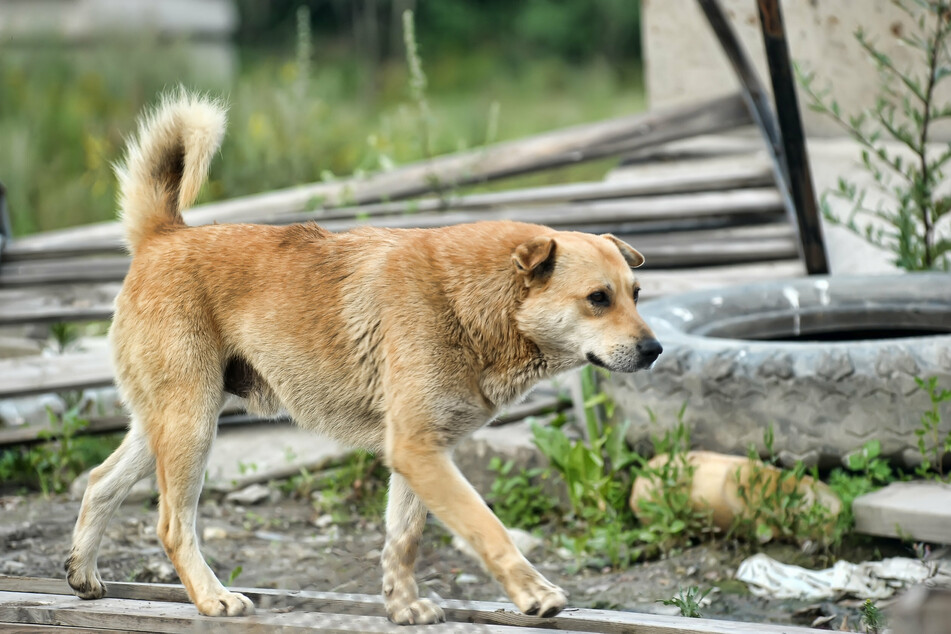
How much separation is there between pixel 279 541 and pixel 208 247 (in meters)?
1.93

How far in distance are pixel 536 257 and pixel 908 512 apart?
1.94m

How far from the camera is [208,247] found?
136 inches

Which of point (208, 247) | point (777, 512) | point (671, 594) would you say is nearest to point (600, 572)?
point (671, 594)

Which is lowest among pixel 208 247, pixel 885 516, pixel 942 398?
pixel 885 516

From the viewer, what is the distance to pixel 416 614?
3.20 m

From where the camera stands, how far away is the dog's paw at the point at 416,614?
10.4ft

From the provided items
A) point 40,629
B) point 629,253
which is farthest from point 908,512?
point 40,629

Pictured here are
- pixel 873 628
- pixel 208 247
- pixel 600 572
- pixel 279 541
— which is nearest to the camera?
pixel 873 628

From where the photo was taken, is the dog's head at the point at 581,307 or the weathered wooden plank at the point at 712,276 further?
the weathered wooden plank at the point at 712,276

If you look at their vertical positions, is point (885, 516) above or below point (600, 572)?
above

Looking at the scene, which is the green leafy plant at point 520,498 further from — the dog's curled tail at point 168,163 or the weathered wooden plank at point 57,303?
the weathered wooden plank at point 57,303

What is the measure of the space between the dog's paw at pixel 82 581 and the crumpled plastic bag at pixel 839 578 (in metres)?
2.37

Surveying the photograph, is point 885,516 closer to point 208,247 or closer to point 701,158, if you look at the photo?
point 208,247

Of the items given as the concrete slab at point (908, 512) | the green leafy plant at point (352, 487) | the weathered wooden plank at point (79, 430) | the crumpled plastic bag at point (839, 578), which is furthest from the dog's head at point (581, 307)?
the weathered wooden plank at point (79, 430)
